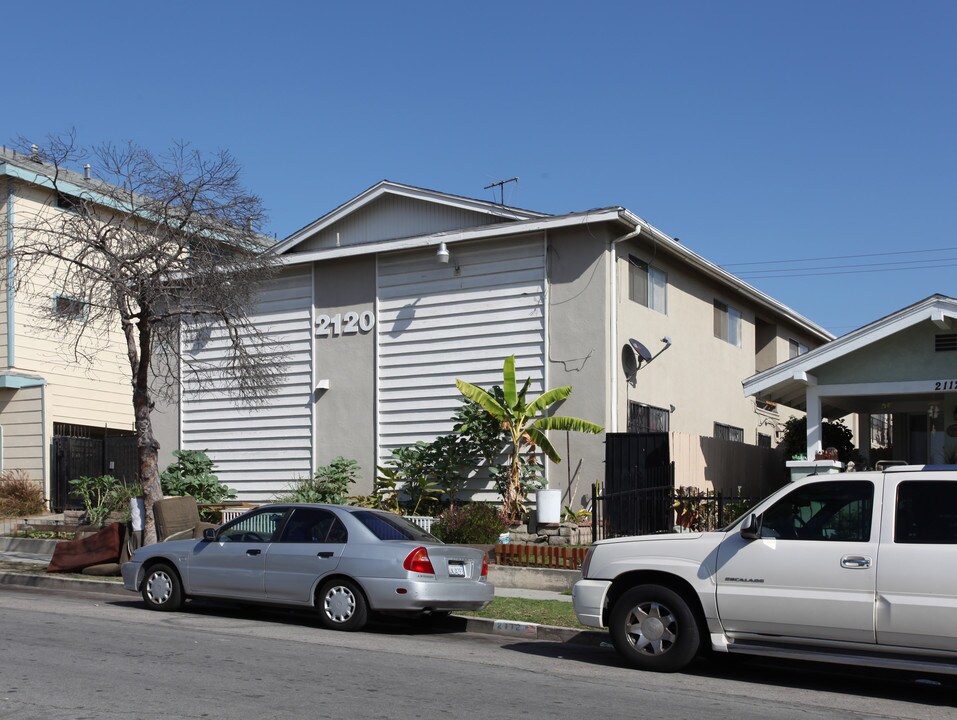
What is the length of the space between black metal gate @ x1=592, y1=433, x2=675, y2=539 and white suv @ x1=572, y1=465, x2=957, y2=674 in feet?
22.5

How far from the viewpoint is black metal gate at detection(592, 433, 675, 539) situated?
16.6 metres

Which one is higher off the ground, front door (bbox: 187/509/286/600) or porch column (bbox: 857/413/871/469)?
porch column (bbox: 857/413/871/469)

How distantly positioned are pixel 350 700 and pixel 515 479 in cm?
1102

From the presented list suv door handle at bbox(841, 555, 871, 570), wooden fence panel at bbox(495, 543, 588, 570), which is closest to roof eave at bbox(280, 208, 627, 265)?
wooden fence panel at bbox(495, 543, 588, 570)

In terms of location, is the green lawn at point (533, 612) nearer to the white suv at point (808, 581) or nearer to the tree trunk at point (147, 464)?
the white suv at point (808, 581)

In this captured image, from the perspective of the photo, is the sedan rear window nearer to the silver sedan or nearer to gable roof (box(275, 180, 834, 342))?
the silver sedan

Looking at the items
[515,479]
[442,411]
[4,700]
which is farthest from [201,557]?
[442,411]

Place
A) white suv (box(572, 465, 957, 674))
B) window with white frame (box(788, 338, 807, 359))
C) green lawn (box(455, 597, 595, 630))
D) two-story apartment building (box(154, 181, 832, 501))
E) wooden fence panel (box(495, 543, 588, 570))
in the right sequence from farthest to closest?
window with white frame (box(788, 338, 807, 359)) < two-story apartment building (box(154, 181, 832, 501)) < wooden fence panel (box(495, 543, 588, 570)) < green lawn (box(455, 597, 595, 630)) < white suv (box(572, 465, 957, 674))

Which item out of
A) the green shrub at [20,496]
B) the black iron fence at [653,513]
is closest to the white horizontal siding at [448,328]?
the black iron fence at [653,513]

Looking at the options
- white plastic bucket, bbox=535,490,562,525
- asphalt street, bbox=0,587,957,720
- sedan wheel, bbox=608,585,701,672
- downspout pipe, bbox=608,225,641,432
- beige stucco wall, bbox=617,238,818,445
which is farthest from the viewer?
beige stucco wall, bbox=617,238,818,445

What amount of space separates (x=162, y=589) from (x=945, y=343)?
1241 cm

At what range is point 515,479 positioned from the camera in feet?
60.6

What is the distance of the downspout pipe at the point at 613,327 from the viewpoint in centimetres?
1889

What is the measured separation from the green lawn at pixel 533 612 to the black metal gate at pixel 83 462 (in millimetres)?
14683
